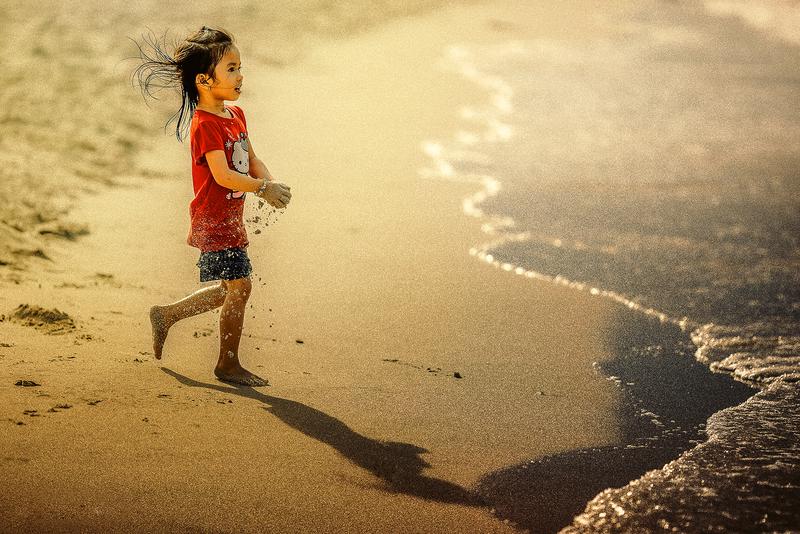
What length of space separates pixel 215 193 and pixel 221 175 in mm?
122

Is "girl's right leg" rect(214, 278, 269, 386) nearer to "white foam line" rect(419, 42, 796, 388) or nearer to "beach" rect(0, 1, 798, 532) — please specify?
"beach" rect(0, 1, 798, 532)

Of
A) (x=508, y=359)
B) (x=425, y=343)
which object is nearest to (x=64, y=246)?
(x=425, y=343)

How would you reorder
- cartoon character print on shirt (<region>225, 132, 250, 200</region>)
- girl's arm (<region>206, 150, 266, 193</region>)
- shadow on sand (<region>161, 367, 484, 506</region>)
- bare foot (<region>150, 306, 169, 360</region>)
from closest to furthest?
shadow on sand (<region>161, 367, 484, 506</region>) < girl's arm (<region>206, 150, 266, 193</region>) < cartoon character print on shirt (<region>225, 132, 250, 200</region>) < bare foot (<region>150, 306, 169, 360</region>)

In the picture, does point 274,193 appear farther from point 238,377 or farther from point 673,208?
point 673,208

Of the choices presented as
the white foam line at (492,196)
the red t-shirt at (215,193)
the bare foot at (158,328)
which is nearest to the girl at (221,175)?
the red t-shirt at (215,193)

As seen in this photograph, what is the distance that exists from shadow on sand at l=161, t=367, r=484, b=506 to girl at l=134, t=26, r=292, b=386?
16cm

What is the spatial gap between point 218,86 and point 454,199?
3.33m

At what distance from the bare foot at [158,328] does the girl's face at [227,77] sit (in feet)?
2.88

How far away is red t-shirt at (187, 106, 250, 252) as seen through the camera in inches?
145

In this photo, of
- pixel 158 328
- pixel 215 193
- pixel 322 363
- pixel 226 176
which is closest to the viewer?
pixel 226 176

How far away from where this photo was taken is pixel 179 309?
3.97 meters

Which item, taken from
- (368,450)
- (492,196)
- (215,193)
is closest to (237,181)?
(215,193)

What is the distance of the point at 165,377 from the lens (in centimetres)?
377

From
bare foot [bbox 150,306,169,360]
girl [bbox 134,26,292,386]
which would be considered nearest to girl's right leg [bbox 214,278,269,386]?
girl [bbox 134,26,292,386]
